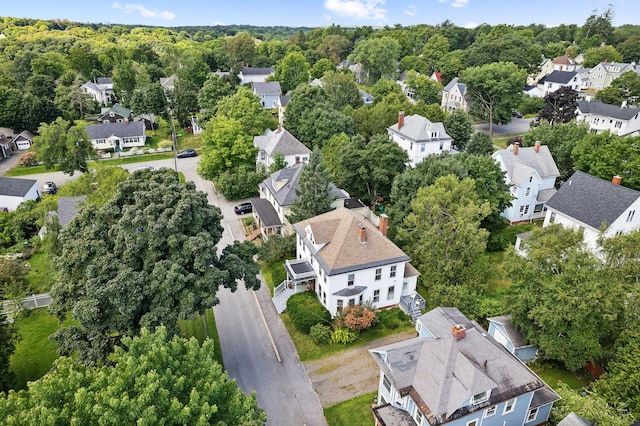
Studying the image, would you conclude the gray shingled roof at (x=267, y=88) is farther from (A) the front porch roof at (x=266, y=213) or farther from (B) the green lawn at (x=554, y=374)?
(B) the green lawn at (x=554, y=374)

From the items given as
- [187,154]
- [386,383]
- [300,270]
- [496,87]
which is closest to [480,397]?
[386,383]

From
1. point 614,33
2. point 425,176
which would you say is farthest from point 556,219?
point 614,33

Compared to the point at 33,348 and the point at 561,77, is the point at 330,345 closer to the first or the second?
the point at 33,348

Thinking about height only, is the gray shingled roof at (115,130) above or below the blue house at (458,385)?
above

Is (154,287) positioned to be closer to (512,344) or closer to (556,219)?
(512,344)

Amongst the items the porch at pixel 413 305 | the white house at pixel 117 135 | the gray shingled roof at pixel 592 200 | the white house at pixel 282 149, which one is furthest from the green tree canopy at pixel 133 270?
the white house at pixel 117 135

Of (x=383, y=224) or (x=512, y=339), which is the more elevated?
(x=383, y=224)
